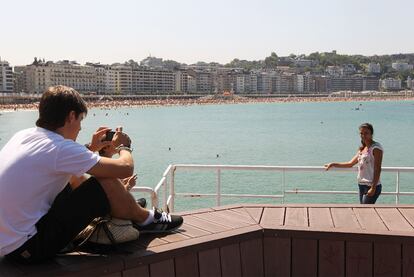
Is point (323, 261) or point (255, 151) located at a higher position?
point (323, 261)

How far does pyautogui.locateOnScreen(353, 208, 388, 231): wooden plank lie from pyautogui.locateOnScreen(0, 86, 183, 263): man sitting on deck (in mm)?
1624

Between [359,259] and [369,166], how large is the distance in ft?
8.07

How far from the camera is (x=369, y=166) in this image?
558 centimetres

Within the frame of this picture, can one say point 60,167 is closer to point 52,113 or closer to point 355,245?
point 52,113

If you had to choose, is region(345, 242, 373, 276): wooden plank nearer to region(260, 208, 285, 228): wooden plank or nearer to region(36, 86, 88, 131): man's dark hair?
region(260, 208, 285, 228): wooden plank

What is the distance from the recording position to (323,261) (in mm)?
A: 3311

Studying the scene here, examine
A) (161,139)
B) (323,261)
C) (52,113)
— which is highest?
(52,113)

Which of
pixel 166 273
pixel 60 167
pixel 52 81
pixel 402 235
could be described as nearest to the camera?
pixel 60 167

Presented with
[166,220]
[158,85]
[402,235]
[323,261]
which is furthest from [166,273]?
[158,85]

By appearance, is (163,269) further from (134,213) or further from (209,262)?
(134,213)

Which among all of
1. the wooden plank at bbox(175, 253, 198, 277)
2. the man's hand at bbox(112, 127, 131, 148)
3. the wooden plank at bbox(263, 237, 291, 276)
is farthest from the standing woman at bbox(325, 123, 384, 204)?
the man's hand at bbox(112, 127, 131, 148)

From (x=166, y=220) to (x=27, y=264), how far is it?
0.92m

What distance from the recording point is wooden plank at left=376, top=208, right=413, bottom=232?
346cm

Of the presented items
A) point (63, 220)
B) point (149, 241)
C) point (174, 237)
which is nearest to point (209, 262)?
point (174, 237)
